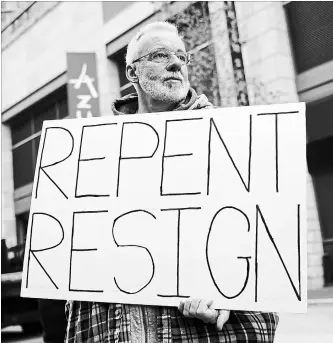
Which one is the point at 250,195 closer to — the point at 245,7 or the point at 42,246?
the point at 42,246

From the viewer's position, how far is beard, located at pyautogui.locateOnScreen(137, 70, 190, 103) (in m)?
1.54

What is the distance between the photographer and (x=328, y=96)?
276 inches

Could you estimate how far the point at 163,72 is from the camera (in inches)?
61.1

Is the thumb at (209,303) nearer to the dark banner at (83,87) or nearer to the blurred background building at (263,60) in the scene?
the blurred background building at (263,60)

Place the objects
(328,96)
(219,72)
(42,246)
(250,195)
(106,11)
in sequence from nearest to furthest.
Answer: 1. (250,195)
2. (42,246)
3. (328,96)
4. (219,72)
5. (106,11)

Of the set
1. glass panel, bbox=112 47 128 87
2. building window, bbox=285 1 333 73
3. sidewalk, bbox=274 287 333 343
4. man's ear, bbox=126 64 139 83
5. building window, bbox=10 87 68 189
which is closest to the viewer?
man's ear, bbox=126 64 139 83

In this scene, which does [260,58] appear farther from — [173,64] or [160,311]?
[160,311]

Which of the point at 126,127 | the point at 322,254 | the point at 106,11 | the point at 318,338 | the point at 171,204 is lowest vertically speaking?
the point at 318,338

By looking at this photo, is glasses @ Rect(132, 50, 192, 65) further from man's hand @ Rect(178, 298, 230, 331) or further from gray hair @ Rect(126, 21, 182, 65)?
man's hand @ Rect(178, 298, 230, 331)

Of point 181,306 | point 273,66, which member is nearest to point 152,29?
point 181,306

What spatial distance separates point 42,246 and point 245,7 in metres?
6.86

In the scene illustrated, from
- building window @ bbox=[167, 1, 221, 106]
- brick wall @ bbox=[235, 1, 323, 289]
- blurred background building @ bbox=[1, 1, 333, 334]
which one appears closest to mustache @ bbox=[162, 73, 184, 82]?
blurred background building @ bbox=[1, 1, 333, 334]

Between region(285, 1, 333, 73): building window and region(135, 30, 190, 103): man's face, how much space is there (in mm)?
5901

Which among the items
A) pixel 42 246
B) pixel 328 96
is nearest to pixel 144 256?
pixel 42 246
